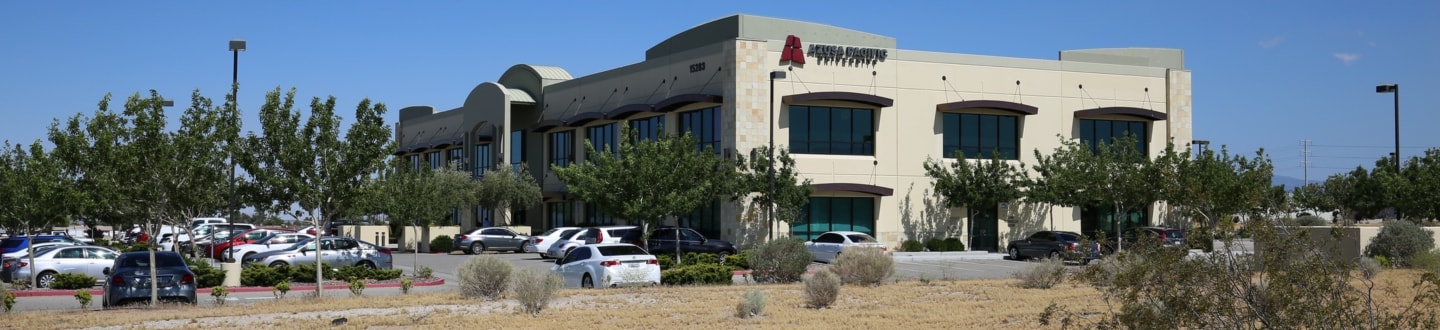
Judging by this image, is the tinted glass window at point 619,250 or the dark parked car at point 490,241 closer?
the tinted glass window at point 619,250

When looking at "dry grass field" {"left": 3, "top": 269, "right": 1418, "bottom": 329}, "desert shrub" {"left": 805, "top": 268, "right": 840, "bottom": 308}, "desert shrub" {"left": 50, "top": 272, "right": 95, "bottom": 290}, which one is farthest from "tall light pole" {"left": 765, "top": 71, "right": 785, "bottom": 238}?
"desert shrub" {"left": 50, "top": 272, "right": 95, "bottom": 290}

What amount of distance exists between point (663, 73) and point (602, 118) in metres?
4.04

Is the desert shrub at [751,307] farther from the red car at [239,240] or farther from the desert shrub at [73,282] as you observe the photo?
the red car at [239,240]

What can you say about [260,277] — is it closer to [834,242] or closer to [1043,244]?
[834,242]

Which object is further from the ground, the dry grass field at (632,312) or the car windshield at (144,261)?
the car windshield at (144,261)

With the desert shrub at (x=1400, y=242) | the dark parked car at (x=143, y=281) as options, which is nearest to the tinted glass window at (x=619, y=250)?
the dark parked car at (x=143, y=281)

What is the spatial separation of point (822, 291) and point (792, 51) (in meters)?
25.3

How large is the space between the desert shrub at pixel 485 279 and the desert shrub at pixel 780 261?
7194mm

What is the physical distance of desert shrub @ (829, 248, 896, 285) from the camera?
2614 centimetres

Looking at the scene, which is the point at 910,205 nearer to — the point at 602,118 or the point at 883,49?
the point at 883,49

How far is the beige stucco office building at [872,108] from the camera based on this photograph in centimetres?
4516

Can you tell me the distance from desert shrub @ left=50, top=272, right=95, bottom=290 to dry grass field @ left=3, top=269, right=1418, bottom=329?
26.2 ft

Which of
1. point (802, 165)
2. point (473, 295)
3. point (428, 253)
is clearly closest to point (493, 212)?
point (428, 253)

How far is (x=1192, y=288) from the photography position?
406 inches
